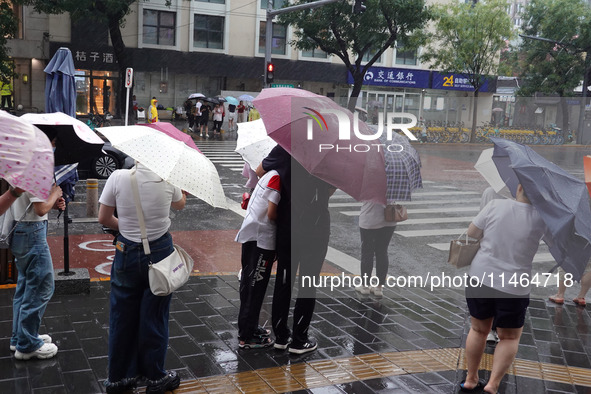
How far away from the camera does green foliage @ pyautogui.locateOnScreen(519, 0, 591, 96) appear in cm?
3281

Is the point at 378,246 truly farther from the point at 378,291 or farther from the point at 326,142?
the point at 326,142

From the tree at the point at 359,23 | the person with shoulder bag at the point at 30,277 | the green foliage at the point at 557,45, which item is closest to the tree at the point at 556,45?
the green foliage at the point at 557,45

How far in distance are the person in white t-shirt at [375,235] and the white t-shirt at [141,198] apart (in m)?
2.80

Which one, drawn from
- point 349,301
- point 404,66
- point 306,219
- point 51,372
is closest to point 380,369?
point 306,219

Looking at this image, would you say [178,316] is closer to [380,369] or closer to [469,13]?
[380,369]

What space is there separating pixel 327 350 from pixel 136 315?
1849mm

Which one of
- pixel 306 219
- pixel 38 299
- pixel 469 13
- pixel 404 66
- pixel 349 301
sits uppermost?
pixel 469 13

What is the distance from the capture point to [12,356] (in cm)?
462

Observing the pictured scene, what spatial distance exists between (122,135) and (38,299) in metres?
1.65

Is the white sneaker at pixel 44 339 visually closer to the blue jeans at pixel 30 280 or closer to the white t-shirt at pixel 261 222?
the blue jeans at pixel 30 280

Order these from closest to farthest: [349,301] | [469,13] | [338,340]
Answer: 1. [338,340]
2. [349,301]
3. [469,13]

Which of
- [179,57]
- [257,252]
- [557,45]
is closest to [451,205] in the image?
[257,252]

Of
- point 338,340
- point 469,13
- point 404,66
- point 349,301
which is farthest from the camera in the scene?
point 404,66

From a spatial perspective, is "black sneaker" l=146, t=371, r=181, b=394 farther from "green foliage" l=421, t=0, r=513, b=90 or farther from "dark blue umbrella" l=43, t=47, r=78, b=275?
"green foliage" l=421, t=0, r=513, b=90
